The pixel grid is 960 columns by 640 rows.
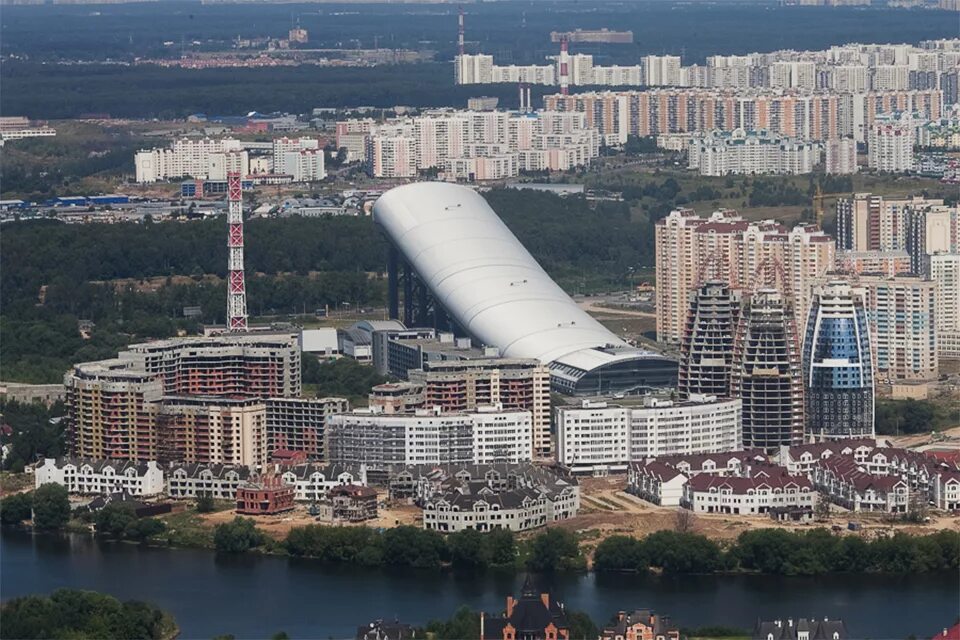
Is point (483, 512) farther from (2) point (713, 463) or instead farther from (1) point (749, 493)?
(2) point (713, 463)

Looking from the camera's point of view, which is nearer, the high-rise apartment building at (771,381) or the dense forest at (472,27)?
the high-rise apartment building at (771,381)

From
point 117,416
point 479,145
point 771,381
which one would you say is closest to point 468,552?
point 117,416

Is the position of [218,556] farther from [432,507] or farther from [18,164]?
[18,164]

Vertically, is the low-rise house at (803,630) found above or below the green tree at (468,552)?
above

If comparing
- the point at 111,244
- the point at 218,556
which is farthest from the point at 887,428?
the point at 111,244

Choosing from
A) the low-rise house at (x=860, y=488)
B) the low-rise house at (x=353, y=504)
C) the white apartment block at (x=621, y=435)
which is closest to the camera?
the low-rise house at (x=353, y=504)

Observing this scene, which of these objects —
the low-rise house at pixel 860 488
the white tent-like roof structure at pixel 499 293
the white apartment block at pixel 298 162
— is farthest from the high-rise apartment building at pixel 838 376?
the white apartment block at pixel 298 162

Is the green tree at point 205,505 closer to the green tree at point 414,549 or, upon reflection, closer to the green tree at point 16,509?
the green tree at point 16,509
